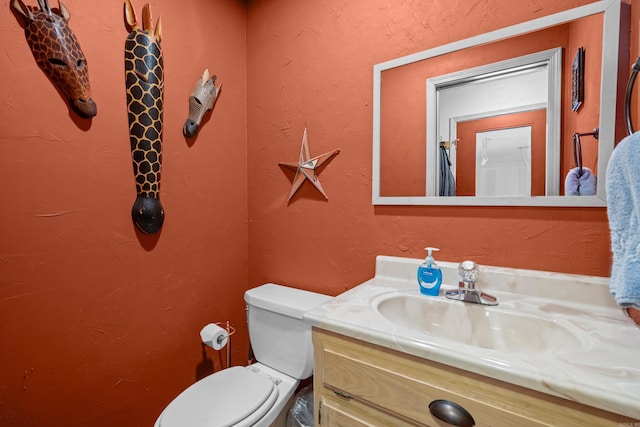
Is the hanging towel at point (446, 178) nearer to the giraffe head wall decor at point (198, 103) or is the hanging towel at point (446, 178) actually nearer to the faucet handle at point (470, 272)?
the faucet handle at point (470, 272)

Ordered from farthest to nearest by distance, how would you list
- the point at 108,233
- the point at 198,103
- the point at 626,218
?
1. the point at 198,103
2. the point at 108,233
3. the point at 626,218

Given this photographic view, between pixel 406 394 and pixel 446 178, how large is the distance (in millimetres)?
721

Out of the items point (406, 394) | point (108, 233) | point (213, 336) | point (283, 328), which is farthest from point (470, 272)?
point (108, 233)

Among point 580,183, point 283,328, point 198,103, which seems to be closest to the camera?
point 580,183

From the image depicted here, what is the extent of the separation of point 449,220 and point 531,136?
0.36 metres

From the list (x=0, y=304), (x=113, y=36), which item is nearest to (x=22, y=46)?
(x=113, y=36)

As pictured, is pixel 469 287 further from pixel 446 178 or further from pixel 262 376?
pixel 262 376

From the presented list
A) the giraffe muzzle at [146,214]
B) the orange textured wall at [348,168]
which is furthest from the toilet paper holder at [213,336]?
the giraffe muzzle at [146,214]

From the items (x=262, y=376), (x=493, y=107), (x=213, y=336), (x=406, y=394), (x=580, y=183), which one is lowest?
(x=262, y=376)

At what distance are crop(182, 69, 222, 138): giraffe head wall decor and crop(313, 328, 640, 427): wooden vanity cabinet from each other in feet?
3.45

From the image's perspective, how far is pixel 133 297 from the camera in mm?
1217

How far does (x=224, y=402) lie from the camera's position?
1069 millimetres

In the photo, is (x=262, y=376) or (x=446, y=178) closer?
(x=446, y=178)

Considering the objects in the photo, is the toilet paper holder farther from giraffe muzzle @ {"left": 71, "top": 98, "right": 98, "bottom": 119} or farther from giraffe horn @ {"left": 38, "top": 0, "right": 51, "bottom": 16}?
giraffe horn @ {"left": 38, "top": 0, "right": 51, "bottom": 16}
